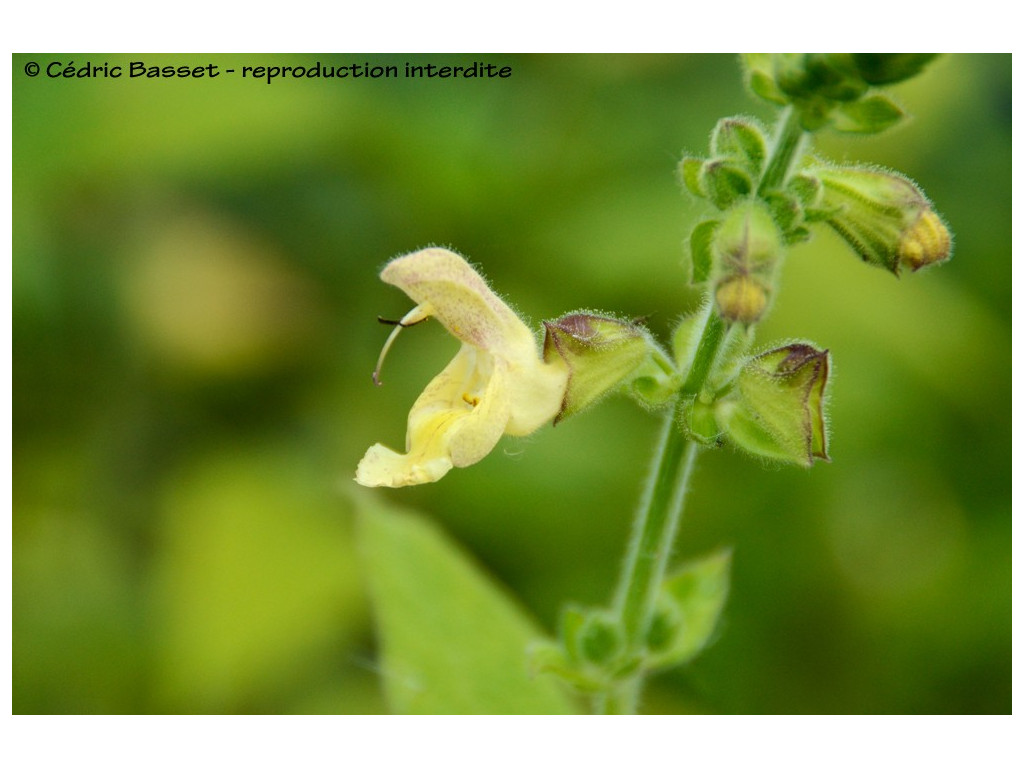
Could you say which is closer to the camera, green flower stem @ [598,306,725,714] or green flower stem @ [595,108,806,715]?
green flower stem @ [595,108,806,715]

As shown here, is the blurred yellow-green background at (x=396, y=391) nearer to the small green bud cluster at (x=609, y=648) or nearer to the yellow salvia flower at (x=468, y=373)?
the small green bud cluster at (x=609, y=648)

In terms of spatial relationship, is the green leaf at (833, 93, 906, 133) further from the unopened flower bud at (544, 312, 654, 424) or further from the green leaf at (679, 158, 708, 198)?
the unopened flower bud at (544, 312, 654, 424)

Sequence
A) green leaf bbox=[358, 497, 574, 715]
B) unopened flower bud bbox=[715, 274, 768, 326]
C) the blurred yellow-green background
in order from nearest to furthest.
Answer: unopened flower bud bbox=[715, 274, 768, 326] → green leaf bbox=[358, 497, 574, 715] → the blurred yellow-green background

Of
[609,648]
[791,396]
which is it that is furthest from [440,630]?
[791,396]

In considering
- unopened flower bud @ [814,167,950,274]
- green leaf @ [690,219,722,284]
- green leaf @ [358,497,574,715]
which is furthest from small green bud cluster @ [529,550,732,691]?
unopened flower bud @ [814,167,950,274]

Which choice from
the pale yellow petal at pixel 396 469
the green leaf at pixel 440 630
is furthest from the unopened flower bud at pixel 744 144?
the green leaf at pixel 440 630

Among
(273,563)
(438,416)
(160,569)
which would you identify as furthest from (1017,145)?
(160,569)
